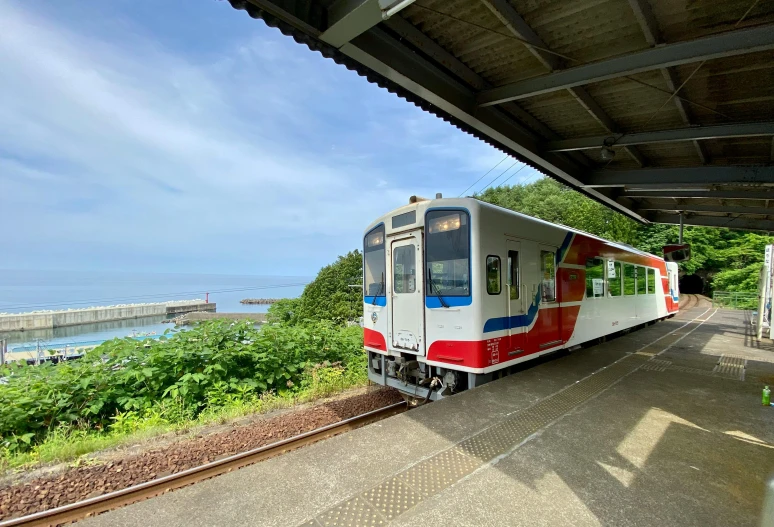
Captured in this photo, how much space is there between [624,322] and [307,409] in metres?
8.23

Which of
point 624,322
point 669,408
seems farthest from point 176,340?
point 624,322

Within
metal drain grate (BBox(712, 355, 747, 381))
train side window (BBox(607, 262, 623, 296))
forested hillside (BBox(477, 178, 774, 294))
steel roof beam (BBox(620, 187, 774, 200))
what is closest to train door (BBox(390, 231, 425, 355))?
metal drain grate (BBox(712, 355, 747, 381))

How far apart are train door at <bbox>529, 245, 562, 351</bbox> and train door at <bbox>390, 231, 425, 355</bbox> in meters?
1.80

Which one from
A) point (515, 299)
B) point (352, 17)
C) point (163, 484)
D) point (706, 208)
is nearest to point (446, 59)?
point (352, 17)

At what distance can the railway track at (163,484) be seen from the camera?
116 inches

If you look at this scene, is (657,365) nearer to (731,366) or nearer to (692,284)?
(731,366)

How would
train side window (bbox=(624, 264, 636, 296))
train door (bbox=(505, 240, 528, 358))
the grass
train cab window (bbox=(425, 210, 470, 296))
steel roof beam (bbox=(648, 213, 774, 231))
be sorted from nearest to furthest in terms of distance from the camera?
the grass, train cab window (bbox=(425, 210, 470, 296)), train door (bbox=(505, 240, 528, 358)), train side window (bbox=(624, 264, 636, 296)), steel roof beam (bbox=(648, 213, 774, 231))

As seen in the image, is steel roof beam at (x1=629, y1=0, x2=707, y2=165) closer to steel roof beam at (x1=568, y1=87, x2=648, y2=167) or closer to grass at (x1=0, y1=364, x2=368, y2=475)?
steel roof beam at (x1=568, y1=87, x2=648, y2=167)

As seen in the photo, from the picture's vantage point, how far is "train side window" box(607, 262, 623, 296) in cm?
823

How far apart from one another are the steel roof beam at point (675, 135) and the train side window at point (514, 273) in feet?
7.27

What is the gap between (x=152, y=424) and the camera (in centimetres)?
496

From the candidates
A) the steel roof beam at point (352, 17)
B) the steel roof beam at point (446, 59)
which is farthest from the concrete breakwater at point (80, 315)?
the steel roof beam at point (446, 59)

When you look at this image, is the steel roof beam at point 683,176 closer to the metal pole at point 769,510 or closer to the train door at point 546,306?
the train door at point 546,306

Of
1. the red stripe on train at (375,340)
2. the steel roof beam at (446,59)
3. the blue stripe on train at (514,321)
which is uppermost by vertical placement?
the steel roof beam at (446,59)
